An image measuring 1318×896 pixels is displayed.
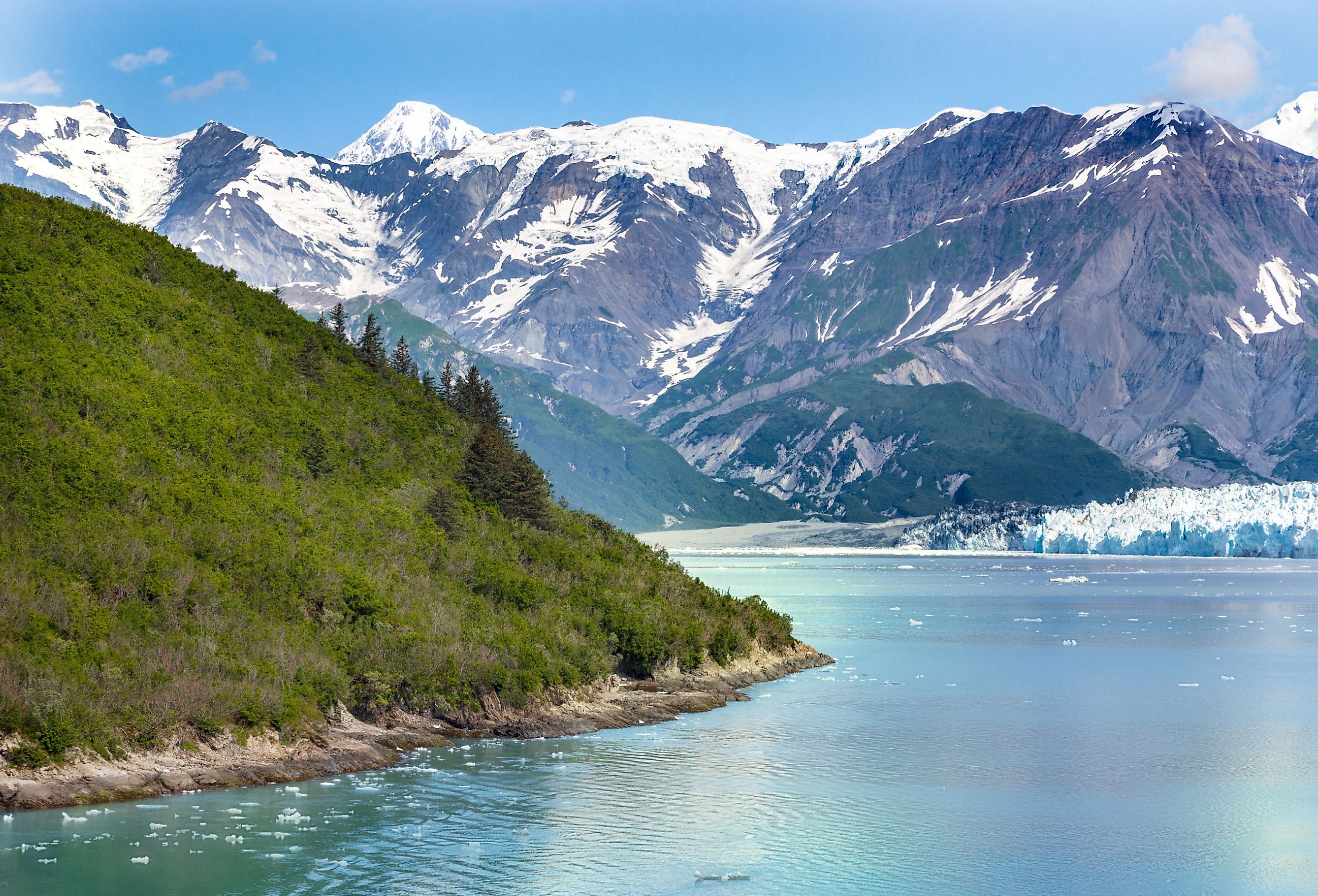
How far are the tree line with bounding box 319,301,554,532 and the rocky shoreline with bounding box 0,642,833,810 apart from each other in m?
11.1

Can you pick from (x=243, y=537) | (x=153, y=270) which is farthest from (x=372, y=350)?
(x=243, y=537)

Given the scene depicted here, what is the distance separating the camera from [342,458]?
60.4m

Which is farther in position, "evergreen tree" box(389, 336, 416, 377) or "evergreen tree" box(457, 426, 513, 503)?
"evergreen tree" box(389, 336, 416, 377)

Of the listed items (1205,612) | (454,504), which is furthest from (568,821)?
(1205,612)

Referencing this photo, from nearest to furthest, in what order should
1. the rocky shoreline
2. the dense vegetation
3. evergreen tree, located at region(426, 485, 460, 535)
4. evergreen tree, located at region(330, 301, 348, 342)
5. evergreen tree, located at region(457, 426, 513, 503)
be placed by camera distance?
1. the rocky shoreline
2. the dense vegetation
3. evergreen tree, located at region(426, 485, 460, 535)
4. evergreen tree, located at region(457, 426, 513, 503)
5. evergreen tree, located at region(330, 301, 348, 342)

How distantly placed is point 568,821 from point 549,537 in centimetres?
2907

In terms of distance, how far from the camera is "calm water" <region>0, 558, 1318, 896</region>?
3188 cm

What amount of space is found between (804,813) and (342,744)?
50.6ft

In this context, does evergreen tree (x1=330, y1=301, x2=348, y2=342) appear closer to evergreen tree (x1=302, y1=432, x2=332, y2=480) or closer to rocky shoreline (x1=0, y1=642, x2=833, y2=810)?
evergreen tree (x1=302, y1=432, x2=332, y2=480)

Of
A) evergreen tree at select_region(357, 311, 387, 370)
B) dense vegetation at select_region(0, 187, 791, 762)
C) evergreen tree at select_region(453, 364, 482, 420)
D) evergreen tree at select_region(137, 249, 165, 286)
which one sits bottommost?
dense vegetation at select_region(0, 187, 791, 762)

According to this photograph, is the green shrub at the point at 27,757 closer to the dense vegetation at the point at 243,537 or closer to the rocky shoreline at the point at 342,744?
the dense vegetation at the point at 243,537

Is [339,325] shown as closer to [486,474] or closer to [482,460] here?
[482,460]

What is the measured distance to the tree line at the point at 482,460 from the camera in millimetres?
60656

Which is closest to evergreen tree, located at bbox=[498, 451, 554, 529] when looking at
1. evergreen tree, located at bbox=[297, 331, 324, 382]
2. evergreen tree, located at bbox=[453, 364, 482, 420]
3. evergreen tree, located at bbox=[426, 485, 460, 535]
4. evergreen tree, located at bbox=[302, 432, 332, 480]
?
evergreen tree, located at bbox=[426, 485, 460, 535]
